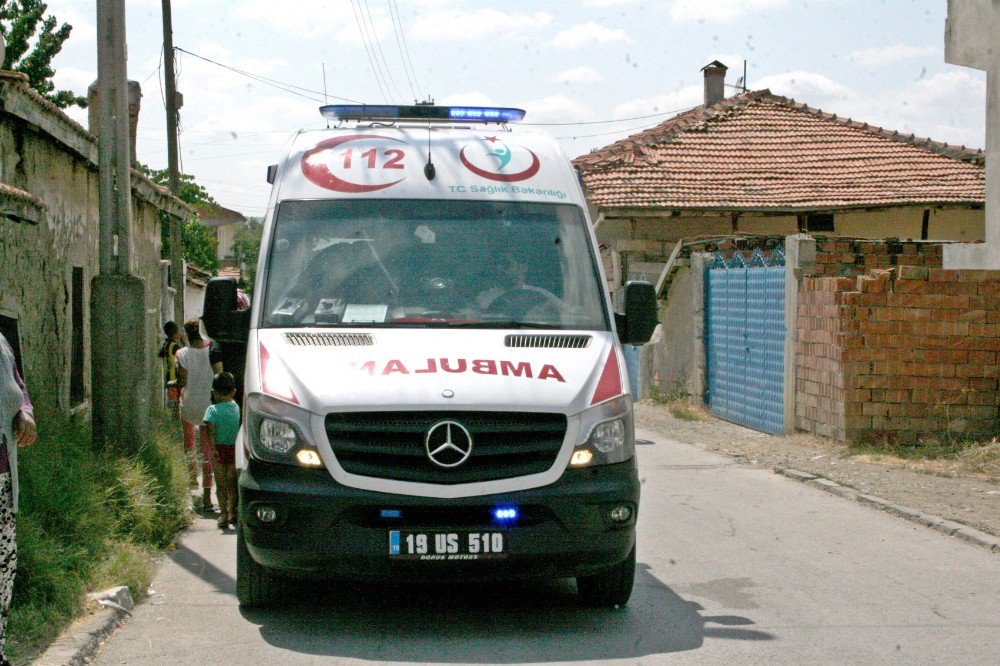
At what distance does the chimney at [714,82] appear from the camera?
3194 centimetres

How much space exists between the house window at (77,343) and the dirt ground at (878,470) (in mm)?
6711

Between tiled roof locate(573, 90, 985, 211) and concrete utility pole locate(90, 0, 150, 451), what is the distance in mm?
14178

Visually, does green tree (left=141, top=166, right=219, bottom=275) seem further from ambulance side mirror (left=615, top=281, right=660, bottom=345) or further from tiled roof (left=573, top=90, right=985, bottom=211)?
ambulance side mirror (left=615, top=281, right=660, bottom=345)

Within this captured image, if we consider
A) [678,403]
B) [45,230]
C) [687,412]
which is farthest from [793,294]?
[45,230]

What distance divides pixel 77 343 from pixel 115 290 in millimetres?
2887

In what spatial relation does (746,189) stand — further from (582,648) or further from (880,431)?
(582,648)

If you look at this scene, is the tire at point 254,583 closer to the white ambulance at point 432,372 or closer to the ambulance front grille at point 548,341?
the white ambulance at point 432,372

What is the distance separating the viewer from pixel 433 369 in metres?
5.75

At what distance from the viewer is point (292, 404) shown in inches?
220

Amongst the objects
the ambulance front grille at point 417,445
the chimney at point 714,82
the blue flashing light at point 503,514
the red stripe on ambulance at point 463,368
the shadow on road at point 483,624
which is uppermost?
the chimney at point 714,82

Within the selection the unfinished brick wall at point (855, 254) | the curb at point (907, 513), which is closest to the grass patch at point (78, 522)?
the curb at point (907, 513)

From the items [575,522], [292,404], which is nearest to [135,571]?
[292,404]

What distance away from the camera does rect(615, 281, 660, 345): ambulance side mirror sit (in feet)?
21.8

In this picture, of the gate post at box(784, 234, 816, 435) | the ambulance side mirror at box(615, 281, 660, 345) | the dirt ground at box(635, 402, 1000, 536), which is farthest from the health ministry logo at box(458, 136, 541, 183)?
the gate post at box(784, 234, 816, 435)
